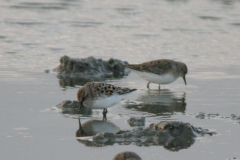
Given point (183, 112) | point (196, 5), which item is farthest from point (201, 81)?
point (196, 5)

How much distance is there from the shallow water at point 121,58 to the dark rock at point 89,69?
56 centimetres

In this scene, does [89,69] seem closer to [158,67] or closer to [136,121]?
[158,67]

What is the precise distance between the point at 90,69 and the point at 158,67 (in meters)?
2.55

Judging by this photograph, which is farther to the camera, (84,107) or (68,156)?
(84,107)

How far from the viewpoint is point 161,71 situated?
1427 cm

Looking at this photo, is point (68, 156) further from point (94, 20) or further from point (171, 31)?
point (94, 20)

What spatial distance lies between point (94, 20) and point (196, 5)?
8.45m

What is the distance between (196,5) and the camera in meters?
30.9

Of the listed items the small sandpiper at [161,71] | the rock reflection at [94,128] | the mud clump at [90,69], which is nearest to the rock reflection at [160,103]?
the small sandpiper at [161,71]

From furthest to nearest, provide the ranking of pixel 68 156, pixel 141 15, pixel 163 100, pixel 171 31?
1. pixel 141 15
2. pixel 171 31
3. pixel 163 100
4. pixel 68 156

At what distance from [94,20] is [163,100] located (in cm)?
1378

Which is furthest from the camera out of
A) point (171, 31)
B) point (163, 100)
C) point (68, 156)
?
point (171, 31)

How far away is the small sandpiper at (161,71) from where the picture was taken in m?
14.2

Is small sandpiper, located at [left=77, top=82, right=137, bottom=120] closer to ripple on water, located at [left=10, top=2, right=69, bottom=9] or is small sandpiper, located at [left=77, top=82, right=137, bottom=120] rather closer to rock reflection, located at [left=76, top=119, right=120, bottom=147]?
rock reflection, located at [left=76, top=119, right=120, bottom=147]
